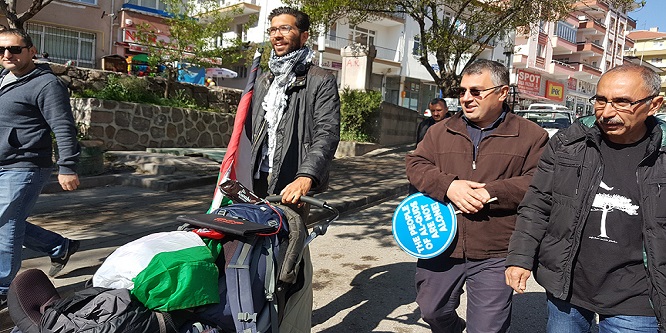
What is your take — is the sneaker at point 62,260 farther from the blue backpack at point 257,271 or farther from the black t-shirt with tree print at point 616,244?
the black t-shirt with tree print at point 616,244

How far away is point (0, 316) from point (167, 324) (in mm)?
2398

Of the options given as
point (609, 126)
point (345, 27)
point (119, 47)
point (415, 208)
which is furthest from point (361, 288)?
point (345, 27)

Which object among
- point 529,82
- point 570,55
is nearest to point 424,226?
point 529,82

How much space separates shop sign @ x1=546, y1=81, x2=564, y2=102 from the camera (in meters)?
47.4

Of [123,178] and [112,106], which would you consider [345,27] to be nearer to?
[112,106]

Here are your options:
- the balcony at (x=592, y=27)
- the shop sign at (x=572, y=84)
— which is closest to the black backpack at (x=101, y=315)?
the shop sign at (x=572, y=84)

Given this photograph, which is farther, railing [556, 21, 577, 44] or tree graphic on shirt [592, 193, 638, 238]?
railing [556, 21, 577, 44]

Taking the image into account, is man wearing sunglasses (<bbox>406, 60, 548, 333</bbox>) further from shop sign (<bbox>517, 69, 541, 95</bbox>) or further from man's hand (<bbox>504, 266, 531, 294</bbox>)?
shop sign (<bbox>517, 69, 541, 95</bbox>)

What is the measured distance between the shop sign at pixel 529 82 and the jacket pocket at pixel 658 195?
4325 cm

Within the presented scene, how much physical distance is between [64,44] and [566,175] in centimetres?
2370

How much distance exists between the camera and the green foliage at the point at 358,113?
626 inches

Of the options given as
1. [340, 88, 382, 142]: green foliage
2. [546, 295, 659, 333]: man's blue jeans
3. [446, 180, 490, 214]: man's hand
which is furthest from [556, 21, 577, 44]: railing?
[546, 295, 659, 333]: man's blue jeans

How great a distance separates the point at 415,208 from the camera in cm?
290

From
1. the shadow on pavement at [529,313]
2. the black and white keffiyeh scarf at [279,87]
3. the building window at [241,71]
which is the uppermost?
the building window at [241,71]
